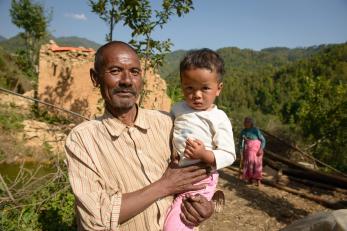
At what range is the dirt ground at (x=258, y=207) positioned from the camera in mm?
5715

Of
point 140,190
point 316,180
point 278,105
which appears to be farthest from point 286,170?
point 278,105

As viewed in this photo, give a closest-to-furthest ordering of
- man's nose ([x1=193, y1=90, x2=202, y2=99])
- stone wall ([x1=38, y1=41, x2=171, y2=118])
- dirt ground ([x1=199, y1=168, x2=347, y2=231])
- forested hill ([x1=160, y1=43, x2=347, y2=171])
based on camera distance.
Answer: man's nose ([x1=193, y1=90, x2=202, y2=99])
dirt ground ([x1=199, y1=168, x2=347, y2=231])
stone wall ([x1=38, y1=41, x2=171, y2=118])
forested hill ([x1=160, y1=43, x2=347, y2=171])

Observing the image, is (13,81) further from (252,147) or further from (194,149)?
(194,149)

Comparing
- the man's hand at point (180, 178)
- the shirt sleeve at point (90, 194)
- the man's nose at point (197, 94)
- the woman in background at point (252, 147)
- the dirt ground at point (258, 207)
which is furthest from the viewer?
the woman in background at point (252, 147)

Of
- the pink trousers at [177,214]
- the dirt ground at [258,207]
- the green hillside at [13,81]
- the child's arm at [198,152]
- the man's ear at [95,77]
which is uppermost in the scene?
the man's ear at [95,77]

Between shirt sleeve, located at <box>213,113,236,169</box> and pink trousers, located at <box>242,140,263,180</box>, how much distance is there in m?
5.94

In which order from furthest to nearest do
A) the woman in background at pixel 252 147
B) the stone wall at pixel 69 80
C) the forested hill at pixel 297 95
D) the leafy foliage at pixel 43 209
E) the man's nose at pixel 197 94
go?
the forested hill at pixel 297 95
the stone wall at pixel 69 80
the woman in background at pixel 252 147
the leafy foliage at pixel 43 209
the man's nose at pixel 197 94

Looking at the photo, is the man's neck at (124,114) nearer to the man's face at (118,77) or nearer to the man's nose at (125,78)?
the man's face at (118,77)

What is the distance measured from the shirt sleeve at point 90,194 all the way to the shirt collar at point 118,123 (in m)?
0.19

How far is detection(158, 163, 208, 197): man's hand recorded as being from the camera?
67.9 inches

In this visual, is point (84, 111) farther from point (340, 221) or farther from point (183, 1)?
point (340, 221)

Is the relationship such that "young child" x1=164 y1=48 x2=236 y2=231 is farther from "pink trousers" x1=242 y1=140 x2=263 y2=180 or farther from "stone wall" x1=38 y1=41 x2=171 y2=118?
"stone wall" x1=38 y1=41 x2=171 y2=118

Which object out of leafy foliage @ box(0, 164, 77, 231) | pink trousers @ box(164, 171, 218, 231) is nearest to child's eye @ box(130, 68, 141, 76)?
pink trousers @ box(164, 171, 218, 231)

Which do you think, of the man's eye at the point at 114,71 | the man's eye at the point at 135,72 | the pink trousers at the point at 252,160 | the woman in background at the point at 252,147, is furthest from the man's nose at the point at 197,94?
the pink trousers at the point at 252,160
